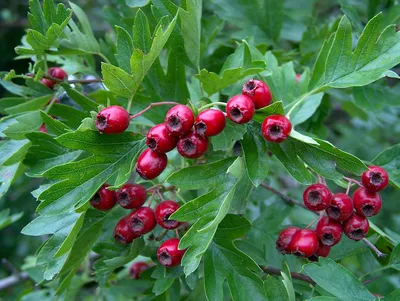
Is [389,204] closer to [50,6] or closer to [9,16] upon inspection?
[50,6]

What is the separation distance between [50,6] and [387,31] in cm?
93

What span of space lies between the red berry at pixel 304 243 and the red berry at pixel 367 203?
5.6 inches

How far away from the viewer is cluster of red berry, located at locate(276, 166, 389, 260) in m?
1.37

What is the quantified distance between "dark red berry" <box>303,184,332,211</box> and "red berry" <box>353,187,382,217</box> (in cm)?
8

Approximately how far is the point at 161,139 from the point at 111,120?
13 cm

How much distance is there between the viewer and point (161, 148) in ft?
4.14

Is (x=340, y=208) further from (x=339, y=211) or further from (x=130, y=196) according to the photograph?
(x=130, y=196)

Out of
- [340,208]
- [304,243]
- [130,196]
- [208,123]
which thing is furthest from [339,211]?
[130,196]

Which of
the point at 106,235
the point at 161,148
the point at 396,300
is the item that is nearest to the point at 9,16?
the point at 106,235

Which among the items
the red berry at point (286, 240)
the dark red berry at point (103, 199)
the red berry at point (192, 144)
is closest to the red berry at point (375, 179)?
the red berry at point (286, 240)

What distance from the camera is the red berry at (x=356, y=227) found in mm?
1369

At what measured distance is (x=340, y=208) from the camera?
4.51ft

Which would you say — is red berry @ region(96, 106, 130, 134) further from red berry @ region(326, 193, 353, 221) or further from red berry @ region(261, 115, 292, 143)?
red berry @ region(326, 193, 353, 221)

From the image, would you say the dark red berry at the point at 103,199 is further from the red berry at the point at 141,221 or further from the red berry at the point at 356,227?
the red berry at the point at 356,227
